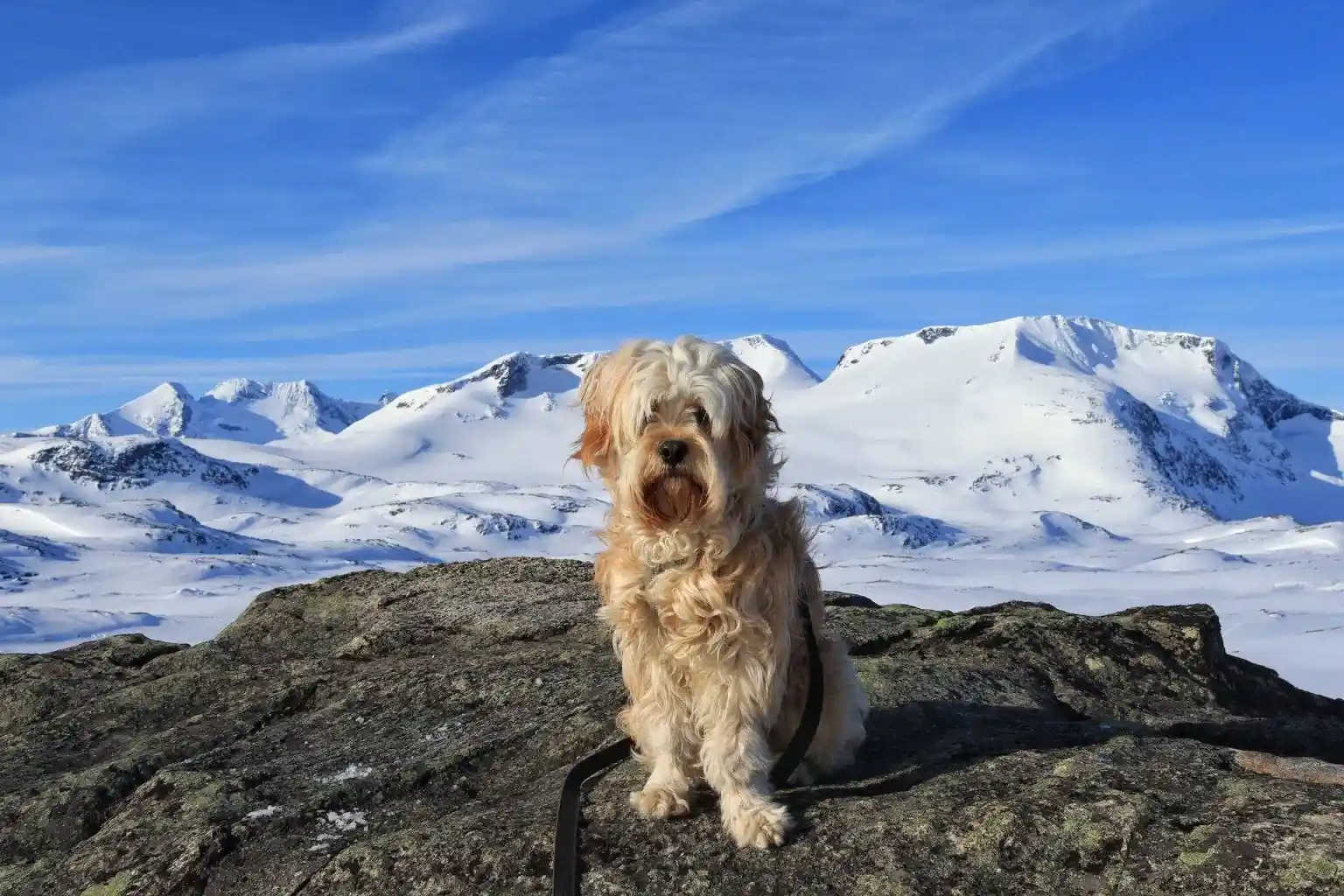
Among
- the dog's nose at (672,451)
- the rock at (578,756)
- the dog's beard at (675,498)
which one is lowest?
the rock at (578,756)

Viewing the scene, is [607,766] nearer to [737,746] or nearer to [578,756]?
[578,756]

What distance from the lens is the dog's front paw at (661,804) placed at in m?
7.15

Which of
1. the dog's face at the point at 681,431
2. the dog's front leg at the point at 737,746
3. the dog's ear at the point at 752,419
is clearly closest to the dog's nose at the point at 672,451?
the dog's face at the point at 681,431

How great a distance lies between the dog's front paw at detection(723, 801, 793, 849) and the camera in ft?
22.1

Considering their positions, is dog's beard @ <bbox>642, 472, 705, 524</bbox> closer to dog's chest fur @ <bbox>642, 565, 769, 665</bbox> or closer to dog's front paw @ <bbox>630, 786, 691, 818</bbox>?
dog's chest fur @ <bbox>642, 565, 769, 665</bbox>

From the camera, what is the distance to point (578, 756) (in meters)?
8.62

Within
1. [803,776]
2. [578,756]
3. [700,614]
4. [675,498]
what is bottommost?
[578,756]

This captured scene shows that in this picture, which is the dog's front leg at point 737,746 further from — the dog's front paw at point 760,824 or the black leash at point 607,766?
the black leash at point 607,766

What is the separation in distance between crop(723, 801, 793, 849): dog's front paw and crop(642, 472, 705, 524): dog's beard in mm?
1691

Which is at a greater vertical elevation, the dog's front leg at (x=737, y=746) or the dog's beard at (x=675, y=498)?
the dog's beard at (x=675, y=498)

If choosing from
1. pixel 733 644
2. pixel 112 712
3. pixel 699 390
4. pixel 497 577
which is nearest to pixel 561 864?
pixel 733 644

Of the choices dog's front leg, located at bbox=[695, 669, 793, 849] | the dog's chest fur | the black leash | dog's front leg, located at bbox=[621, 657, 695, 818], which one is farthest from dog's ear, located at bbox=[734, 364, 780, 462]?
dog's front leg, located at bbox=[621, 657, 695, 818]

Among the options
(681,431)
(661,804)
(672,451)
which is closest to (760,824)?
(661,804)

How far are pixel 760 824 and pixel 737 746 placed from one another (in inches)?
20.2
